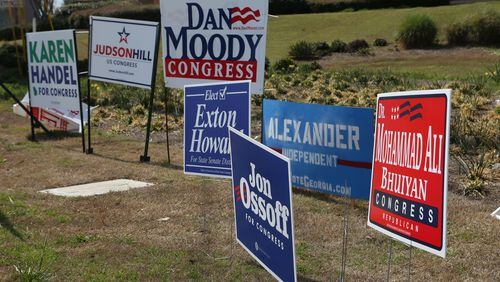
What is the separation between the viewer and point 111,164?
10742mm

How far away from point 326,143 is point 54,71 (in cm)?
630

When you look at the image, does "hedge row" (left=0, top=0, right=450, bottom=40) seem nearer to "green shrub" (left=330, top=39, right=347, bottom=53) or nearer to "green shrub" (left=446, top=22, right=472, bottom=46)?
"green shrub" (left=446, top=22, right=472, bottom=46)

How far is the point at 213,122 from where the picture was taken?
7.28m

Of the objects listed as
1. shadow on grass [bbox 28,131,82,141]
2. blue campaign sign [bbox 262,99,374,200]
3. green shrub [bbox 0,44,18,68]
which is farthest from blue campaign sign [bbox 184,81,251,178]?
green shrub [bbox 0,44,18,68]

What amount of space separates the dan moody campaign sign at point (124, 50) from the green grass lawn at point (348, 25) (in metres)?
16.4

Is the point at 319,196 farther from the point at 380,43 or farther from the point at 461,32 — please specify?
the point at 380,43

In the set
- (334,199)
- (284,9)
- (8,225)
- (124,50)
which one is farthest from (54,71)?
(284,9)

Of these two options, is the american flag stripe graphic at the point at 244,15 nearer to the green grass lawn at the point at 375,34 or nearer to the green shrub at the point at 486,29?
the green grass lawn at the point at 375,34

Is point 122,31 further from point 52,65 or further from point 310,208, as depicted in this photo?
point 310,208

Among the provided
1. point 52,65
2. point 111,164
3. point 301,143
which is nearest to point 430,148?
point 301,143

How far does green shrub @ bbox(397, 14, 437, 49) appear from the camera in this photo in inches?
1054

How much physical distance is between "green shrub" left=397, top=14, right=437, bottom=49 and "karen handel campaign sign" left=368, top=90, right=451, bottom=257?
22.8 meters

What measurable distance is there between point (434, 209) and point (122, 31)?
7.68 metres

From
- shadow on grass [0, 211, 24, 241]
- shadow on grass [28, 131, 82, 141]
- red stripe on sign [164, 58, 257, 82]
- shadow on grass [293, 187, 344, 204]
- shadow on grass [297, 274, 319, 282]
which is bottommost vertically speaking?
shadow on grass [28, 131, 82, 141]
